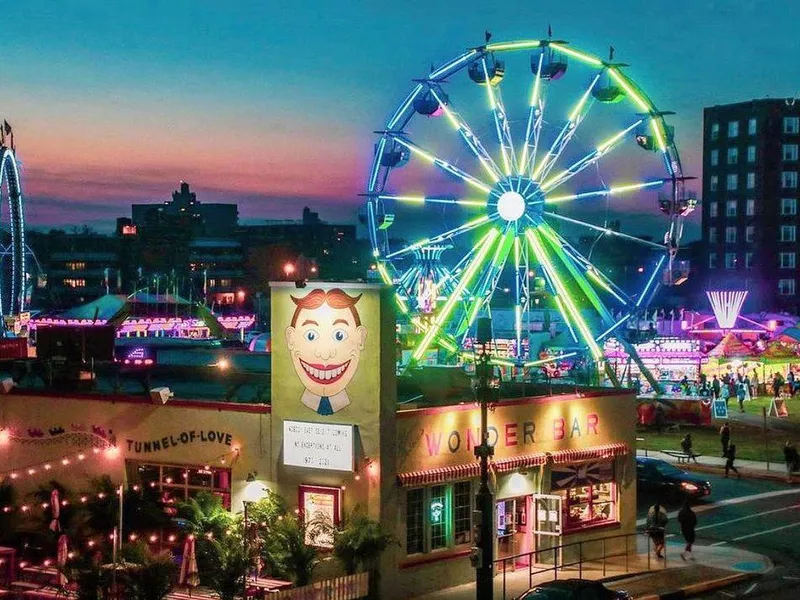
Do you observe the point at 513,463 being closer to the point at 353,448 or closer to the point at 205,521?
the point at 353,448

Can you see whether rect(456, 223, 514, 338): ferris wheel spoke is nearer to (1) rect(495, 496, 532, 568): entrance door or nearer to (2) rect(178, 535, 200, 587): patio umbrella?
(1) rect(495, 496, 532, 568): entrance door

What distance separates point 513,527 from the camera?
25.7 metres

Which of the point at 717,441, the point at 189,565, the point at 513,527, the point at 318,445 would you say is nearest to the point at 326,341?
the point at 318,445

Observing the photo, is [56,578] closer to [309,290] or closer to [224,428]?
[224,428]

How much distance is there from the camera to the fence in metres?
20.2

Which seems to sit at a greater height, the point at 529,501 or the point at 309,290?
the point at 309,290

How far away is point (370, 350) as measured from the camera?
2280 cm

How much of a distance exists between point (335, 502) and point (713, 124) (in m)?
101

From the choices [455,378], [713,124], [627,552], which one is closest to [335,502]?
[627,552]

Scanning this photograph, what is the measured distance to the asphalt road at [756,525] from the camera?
971 inches

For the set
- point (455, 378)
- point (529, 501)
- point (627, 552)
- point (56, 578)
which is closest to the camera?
point (56, 578)

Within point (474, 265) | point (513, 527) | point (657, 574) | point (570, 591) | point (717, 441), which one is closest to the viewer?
point (570, 591)

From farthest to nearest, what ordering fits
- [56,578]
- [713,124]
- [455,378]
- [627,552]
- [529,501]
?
1. [713,124]
2. [455,378]
3. [627,552]
4. [529,501]
5. [56,578]

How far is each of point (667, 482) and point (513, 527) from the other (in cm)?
1187
